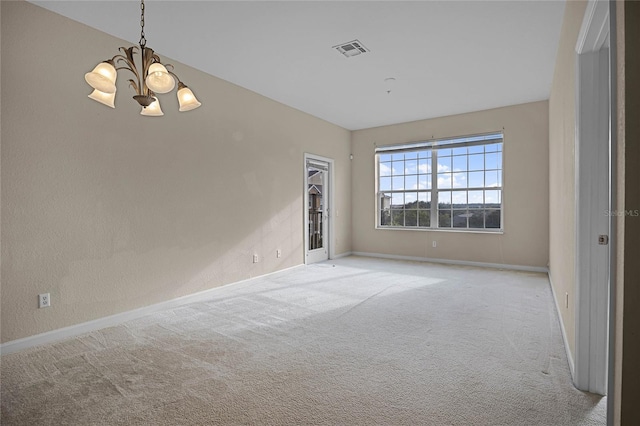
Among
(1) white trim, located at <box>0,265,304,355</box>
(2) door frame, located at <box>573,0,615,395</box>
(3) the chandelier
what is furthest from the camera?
(1) white trim, located at <box>0,265,304,355</box>

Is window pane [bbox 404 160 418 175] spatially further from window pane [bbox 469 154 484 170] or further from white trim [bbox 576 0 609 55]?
white trim [bbox 576 0 609 55]

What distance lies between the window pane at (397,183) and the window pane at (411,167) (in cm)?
18

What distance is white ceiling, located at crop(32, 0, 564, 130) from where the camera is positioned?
9.52 ft

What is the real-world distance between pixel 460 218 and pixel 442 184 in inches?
29.3

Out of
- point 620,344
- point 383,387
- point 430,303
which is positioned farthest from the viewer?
point 430,303

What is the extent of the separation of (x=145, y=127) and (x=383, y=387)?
339cm

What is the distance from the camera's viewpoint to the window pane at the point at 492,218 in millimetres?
6020

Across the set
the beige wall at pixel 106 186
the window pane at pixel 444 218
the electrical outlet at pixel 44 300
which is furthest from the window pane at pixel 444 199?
the electrical outlet at pixel 44 300

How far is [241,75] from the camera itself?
4.35 meters

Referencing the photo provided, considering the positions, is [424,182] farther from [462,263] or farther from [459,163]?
[462,263]

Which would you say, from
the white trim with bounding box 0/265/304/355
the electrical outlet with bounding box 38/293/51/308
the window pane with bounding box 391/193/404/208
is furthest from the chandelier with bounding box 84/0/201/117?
the window pane with bounding box 391/193/404/208

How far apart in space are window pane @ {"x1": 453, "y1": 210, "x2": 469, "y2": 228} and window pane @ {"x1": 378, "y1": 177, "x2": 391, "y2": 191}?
4.85ft

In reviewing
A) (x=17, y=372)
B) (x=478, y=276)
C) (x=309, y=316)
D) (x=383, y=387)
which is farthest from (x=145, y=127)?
(x=478, y=276)

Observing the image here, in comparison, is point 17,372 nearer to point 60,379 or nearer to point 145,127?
point 60,379
